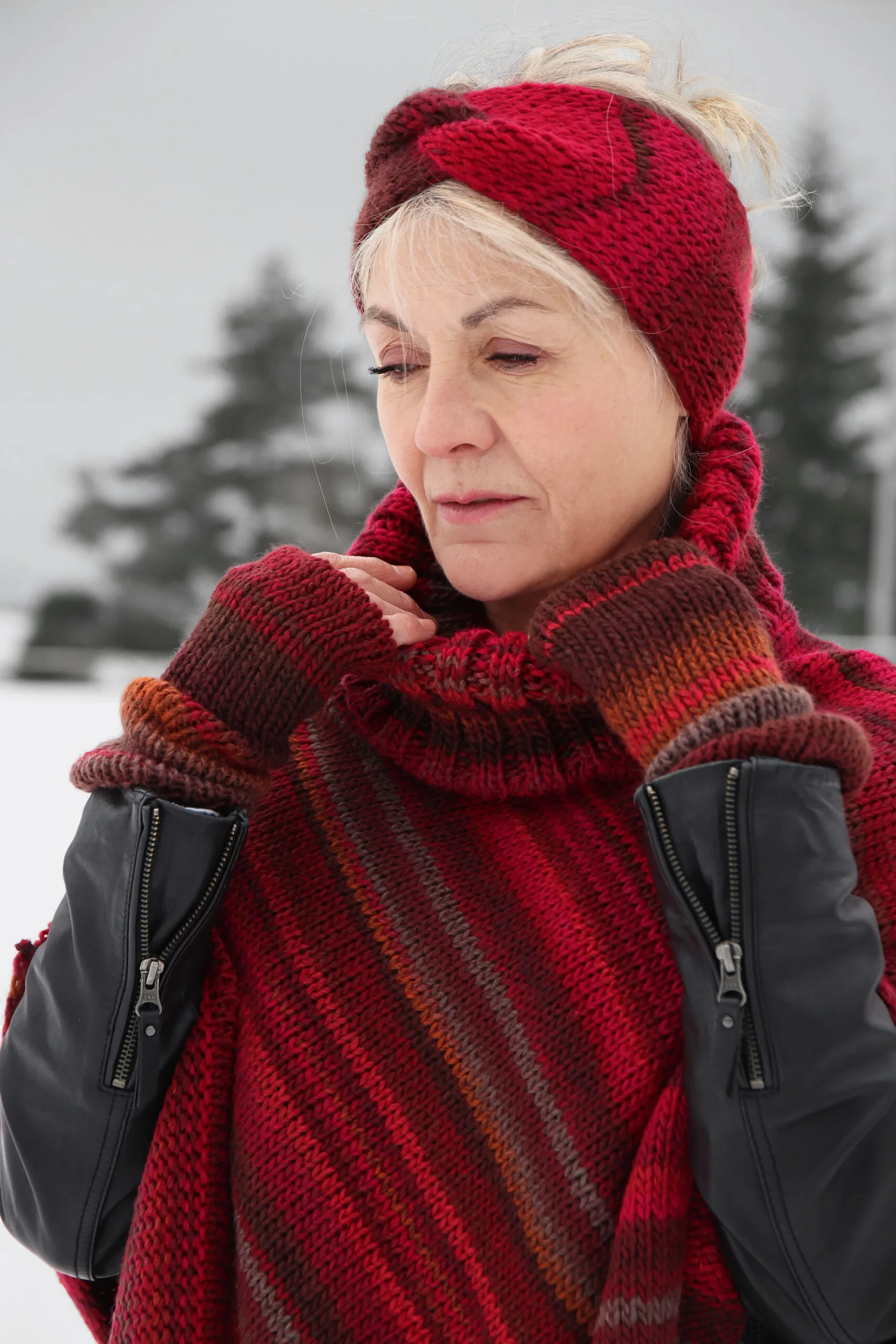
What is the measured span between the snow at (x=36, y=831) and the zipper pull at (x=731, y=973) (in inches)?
52.6

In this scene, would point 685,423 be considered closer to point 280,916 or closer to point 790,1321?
point 280,916

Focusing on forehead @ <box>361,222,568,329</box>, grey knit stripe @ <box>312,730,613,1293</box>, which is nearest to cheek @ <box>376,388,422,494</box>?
forehead @ <box>361,222,568,329</box>

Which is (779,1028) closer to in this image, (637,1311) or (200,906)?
(637,1311)

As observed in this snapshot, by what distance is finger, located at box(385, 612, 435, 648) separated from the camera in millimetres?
1103

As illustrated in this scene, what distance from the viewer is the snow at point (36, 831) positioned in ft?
A: 5.88

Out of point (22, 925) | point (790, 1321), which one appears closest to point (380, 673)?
point (790, 1321)

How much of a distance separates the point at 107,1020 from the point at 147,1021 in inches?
1.4


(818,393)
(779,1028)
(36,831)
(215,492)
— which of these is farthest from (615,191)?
(215,492)

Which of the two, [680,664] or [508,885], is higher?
[680,664]

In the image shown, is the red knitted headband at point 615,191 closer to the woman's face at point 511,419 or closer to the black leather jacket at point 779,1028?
the woman's face at point 511,419

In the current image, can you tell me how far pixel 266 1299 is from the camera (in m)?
0.98

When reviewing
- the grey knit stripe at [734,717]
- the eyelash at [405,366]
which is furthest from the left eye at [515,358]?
the grey knit stripe at [734,717]

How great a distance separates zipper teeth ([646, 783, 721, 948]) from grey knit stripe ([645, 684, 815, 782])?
3cm

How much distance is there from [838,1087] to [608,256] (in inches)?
27.6
